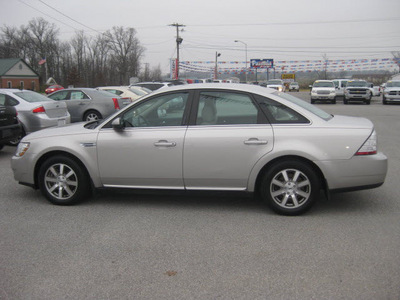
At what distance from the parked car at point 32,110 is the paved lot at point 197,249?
16.8ft

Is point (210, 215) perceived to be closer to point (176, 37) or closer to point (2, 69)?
point (176, 37)

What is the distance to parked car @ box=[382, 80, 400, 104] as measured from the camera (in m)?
27.4

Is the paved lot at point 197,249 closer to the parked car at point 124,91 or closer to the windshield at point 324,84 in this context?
the parked car at point 124,91

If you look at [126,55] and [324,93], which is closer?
[324,93]

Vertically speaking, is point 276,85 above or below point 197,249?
above

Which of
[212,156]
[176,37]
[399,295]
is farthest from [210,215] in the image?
[176,37]

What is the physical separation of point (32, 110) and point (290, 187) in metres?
7.83

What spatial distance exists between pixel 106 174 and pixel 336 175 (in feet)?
9.22

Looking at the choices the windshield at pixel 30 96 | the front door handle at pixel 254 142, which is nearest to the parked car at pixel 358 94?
the windshield at pixel 30 96

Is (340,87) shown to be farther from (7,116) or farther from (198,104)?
(198,104)

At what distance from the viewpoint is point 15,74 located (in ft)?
273

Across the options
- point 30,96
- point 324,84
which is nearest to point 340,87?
point 324,84

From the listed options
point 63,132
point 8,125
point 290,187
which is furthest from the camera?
point 8,125

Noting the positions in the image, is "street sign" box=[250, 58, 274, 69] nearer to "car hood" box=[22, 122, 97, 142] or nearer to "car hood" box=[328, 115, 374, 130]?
"car hood" box=[328, 115, 374, 130]
